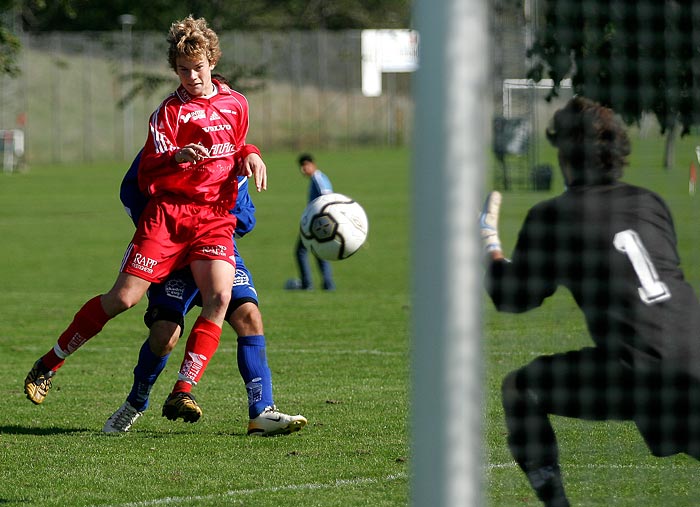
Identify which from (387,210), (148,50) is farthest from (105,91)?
(387,210)

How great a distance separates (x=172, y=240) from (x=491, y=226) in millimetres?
2241

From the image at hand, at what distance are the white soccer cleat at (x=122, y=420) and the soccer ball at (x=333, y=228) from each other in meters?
2.52

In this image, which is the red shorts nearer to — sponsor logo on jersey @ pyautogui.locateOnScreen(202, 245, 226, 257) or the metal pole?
sponsor logo on jersey @ pyautogui.locateOnScreen(202, 245, 226, 257)

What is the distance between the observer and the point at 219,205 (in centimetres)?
623

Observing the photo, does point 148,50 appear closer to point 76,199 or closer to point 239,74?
point 239,74

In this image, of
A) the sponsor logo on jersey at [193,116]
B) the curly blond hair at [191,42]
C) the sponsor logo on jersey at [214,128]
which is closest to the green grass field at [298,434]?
the sponsor logo on jersey at [214,128]

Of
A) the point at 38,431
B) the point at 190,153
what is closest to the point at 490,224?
the point at 190,153

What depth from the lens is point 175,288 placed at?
20.7 ft

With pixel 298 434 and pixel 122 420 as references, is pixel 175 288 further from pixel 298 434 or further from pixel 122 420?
pixel 298 434

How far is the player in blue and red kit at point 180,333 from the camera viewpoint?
20.5 feet

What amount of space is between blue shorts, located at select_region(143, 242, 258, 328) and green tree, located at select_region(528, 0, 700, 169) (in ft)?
6.81

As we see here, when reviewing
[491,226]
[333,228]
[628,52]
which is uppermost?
[628,52]

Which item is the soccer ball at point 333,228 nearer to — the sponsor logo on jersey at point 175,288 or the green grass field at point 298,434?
the green grass field at point 298,434

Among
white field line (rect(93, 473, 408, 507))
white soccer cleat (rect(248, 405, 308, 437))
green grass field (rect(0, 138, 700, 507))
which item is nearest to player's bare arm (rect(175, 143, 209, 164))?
green grass field (rect(0, 138, 700, 507))
